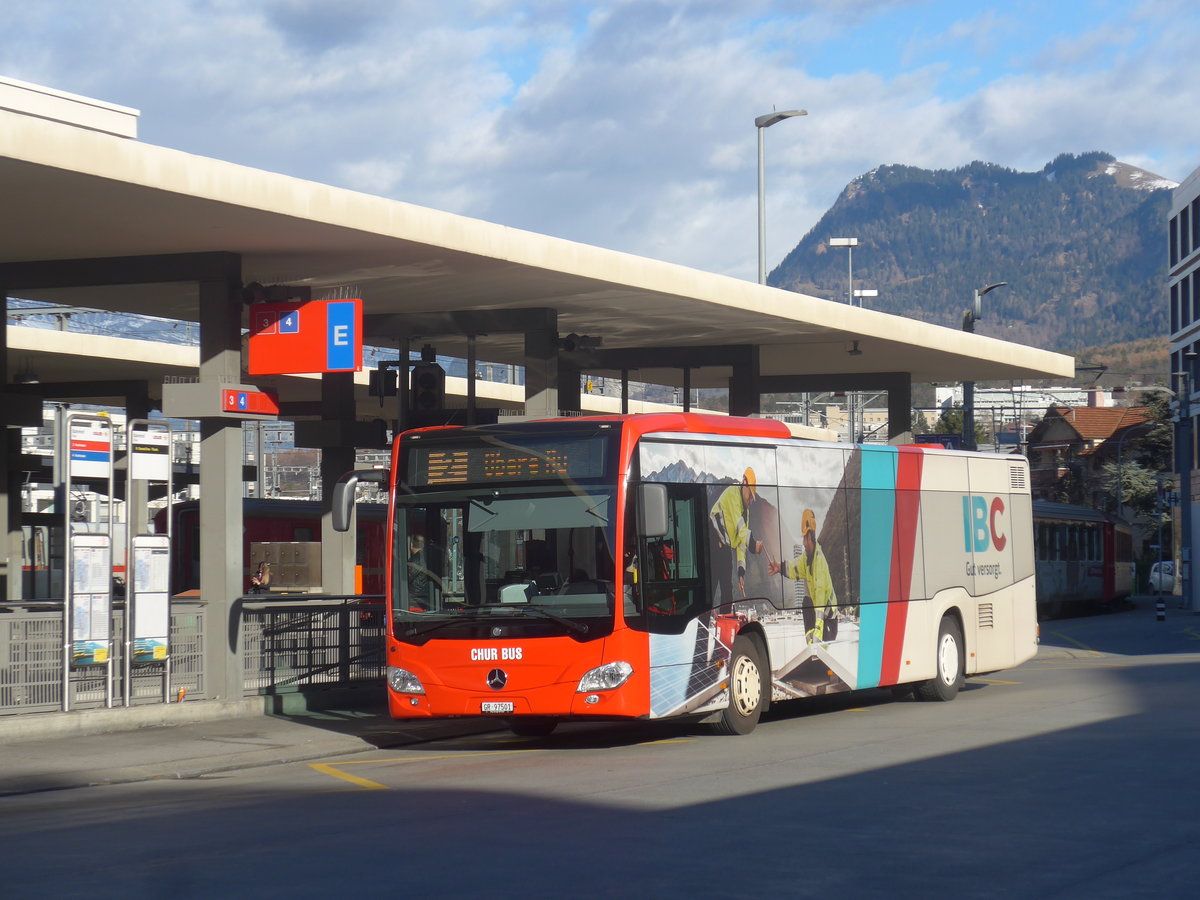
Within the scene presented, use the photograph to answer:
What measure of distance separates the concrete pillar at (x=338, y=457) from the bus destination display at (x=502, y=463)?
11.8 meters

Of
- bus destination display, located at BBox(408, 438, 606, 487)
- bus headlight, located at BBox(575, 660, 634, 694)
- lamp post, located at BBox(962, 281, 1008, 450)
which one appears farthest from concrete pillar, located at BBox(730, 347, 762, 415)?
bus headlight, located at BBox(575, 660, 634, 694)

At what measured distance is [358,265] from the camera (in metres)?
19.4

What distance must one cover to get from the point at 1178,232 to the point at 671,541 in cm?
5940

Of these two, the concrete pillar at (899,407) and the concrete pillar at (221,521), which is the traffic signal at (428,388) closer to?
the concrete pillar at (221,521)

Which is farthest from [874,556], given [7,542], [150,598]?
[7,542]

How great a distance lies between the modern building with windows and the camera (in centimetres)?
5772

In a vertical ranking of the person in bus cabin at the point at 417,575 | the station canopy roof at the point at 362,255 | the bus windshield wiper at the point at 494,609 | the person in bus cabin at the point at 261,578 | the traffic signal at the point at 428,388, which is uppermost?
the station canopy roof at the point at 362,255

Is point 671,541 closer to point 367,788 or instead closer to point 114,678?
point 367,788

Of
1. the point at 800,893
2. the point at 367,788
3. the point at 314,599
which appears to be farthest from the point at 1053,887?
the point at 314,599

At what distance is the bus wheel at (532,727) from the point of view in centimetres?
1599

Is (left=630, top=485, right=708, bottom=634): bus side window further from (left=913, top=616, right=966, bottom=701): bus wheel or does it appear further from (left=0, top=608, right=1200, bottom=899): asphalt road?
(left=913, top=616, right=966, bottom=701): bus wheel

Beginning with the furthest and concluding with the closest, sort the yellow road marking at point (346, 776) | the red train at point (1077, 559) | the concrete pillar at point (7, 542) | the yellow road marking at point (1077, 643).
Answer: the red train at point (1077, 559)
the yellow road marking at point (1077, 643)
the concrete pillar at point (7, 542)
the yellow road marking at point (346, 776)

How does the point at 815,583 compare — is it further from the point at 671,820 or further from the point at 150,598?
the point at 671,820

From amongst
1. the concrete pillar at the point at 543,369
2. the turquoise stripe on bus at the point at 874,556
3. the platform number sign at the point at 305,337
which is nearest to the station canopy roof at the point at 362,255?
the concrete pillar at the point at 543,369
